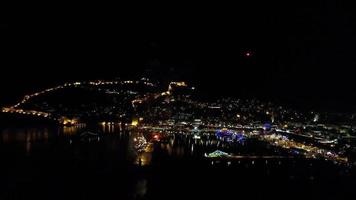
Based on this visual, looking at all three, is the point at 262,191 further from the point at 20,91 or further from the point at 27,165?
the point at 20,91

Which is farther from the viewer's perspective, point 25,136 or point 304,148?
point 25,136

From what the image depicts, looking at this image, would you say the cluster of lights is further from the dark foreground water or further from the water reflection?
the water reflection

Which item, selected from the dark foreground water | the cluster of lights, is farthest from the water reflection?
the cluster of lights

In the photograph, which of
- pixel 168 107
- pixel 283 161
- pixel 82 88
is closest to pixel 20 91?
pixel 82 88

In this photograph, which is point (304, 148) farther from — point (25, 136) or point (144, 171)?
point (25, 136)

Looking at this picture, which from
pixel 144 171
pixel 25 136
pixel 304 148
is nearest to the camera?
pixel 144 171

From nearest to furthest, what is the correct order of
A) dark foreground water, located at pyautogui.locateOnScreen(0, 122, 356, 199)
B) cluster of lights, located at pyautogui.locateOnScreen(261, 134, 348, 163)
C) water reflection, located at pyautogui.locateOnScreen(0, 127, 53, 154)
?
dark foreground water, located at pyautogui.locateOnScreen(0, 122, 356, 199)
cluster of lights, located at pyautogui.locateOnScreen(261, 134, 348, 163)
water reflection, located at pyautogui.locateOnScreen(0, 127, 53, 154)

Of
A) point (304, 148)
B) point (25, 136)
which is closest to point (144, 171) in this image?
point (304, 148)

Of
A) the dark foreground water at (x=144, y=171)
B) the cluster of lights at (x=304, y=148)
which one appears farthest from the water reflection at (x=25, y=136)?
the cluster of lights at (x=304, y=148)

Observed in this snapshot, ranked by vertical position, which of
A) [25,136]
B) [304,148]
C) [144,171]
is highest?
[25,136]
